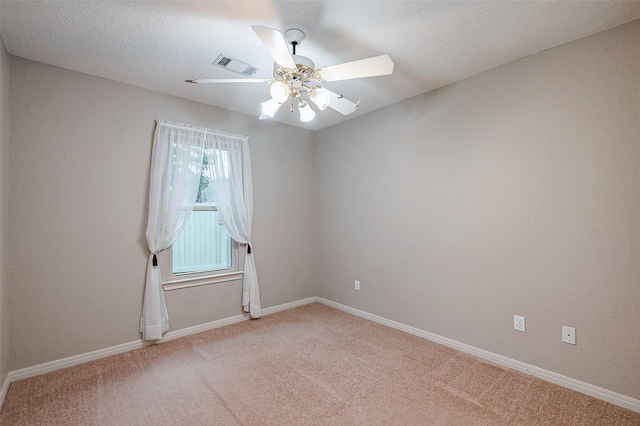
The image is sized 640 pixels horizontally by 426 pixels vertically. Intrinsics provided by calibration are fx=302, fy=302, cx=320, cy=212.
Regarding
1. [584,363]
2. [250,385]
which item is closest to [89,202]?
[250,385]

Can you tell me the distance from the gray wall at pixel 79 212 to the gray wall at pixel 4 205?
0.25ft

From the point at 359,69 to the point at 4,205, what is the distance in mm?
2743

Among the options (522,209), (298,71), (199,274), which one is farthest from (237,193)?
(522,209)

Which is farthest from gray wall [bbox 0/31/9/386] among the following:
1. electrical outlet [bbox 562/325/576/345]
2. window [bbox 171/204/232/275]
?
electrical outlet [bbox 562/325/576/345]

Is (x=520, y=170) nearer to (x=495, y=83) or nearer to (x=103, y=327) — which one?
(x=495, y=83)

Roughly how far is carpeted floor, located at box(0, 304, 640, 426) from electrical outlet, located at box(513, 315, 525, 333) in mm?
349

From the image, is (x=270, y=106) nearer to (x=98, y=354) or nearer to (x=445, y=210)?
(x=445, y=210)

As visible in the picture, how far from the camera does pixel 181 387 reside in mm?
2248

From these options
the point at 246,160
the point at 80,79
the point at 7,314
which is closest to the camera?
the point at 7,314

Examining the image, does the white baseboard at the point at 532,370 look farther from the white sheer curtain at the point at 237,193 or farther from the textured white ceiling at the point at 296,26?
the textured white ceiling at the point at 296,26

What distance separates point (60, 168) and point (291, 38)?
221cm

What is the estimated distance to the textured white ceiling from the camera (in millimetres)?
1868

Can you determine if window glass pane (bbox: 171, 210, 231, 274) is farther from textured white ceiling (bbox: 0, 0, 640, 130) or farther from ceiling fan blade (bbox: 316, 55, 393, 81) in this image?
ceiling fan blade (bbox: 316, 55, 393, 81)

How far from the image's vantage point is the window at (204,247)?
10.6 ft
